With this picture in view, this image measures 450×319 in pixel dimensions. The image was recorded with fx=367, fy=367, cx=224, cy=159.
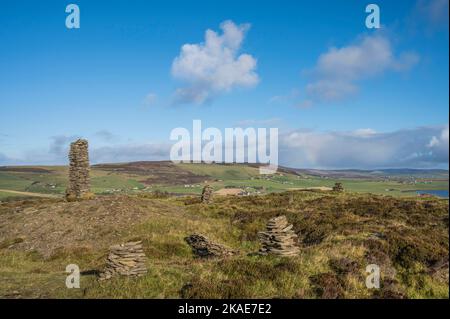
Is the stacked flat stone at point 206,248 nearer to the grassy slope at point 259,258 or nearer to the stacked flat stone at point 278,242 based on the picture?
the grassy slope at point 259,258

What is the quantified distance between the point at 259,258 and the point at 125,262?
6174 mm

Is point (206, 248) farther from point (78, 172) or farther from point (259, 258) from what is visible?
point (78, 172)

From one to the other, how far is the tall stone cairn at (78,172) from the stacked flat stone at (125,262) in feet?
92.6

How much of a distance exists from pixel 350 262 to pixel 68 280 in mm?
11967

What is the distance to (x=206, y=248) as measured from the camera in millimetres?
22500

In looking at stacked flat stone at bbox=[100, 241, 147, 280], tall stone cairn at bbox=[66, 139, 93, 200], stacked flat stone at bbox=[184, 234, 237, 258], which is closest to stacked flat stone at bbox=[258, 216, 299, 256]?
stacked flat stone at bbox=[184, 234, 237, 258]

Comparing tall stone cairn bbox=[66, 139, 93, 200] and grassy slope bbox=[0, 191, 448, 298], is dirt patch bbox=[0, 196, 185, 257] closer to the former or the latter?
grassy slope bbox=[0, 191, 448, 298]

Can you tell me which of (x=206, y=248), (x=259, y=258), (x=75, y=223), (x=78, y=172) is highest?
(x=78, y=172)

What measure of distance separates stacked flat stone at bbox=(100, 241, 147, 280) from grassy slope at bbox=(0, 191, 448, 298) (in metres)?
0.56

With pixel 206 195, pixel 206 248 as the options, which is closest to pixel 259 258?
pixel 206 248

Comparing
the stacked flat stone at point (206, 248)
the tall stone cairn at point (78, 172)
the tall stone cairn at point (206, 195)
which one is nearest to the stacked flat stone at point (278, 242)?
the stacked flat stone at point (206, 248)
